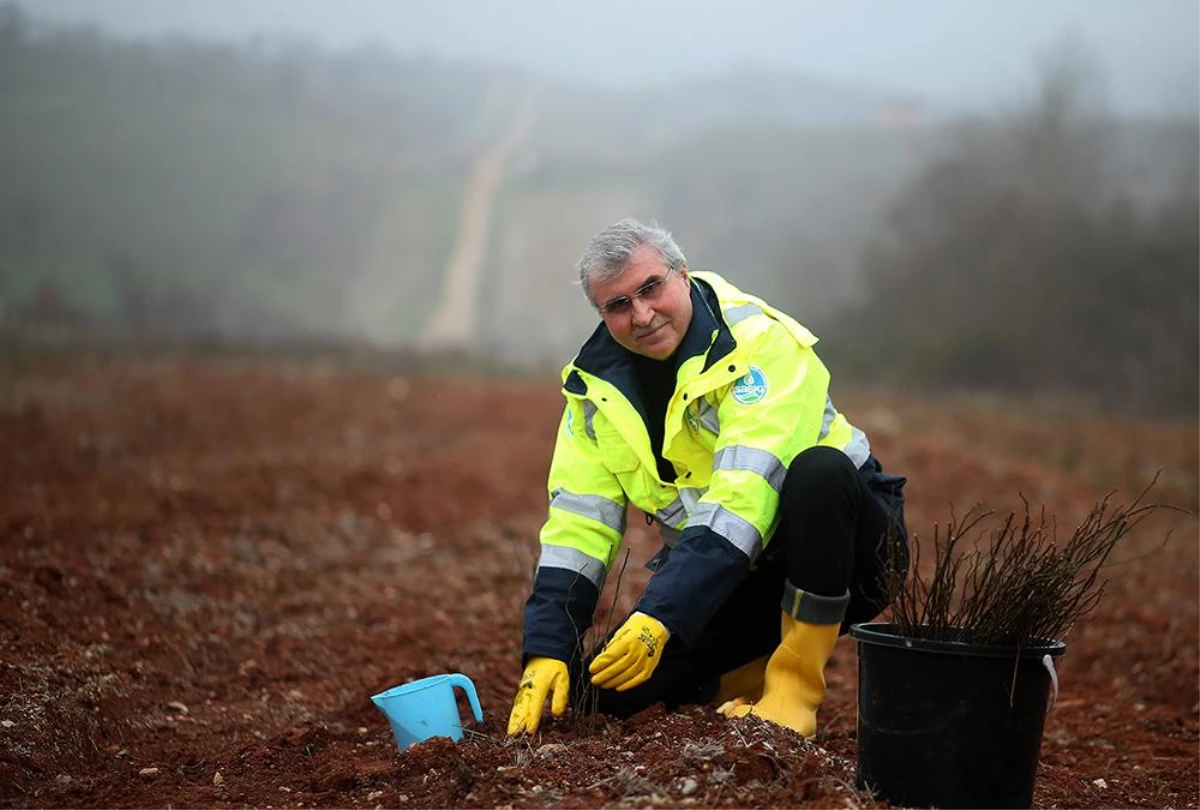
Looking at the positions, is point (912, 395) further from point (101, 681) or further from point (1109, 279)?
point (101, 681)

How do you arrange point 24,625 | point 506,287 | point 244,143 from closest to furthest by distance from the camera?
point 24,625 < point 244,143 < point 506,287

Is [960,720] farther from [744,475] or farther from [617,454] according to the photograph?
[617,454]

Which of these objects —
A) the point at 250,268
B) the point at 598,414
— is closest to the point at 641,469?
the point at 598,414

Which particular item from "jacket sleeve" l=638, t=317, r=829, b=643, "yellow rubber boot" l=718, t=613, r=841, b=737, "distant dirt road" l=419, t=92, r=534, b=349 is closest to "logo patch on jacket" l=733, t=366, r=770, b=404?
"jacket sleeve" l=638, t=317, r=829, b=643

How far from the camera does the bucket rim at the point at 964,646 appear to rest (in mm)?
2789

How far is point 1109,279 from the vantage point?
20.8m

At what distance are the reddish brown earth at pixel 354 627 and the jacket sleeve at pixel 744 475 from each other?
36 cm

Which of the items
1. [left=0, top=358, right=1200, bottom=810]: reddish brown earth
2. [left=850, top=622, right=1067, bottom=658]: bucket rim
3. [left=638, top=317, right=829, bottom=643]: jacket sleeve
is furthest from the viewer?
[left=638, top=317, right=829, bottom=643]: jacket sleeve

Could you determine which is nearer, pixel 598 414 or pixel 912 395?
pixel 598 414

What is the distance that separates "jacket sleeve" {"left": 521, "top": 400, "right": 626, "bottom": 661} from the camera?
3.49 meters

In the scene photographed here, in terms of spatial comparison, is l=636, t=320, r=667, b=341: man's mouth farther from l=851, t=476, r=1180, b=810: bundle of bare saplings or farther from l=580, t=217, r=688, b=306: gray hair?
l=851, t=476, r=1180, b=810: bundle of bare saplings

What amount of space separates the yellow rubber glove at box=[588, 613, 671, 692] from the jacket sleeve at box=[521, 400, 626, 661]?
12.8 inches

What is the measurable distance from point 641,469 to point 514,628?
7.41 feet

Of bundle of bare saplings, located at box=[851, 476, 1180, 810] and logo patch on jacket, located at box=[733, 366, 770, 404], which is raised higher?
logo patch on jacket, located at box=[733, 366, 770, 404]
